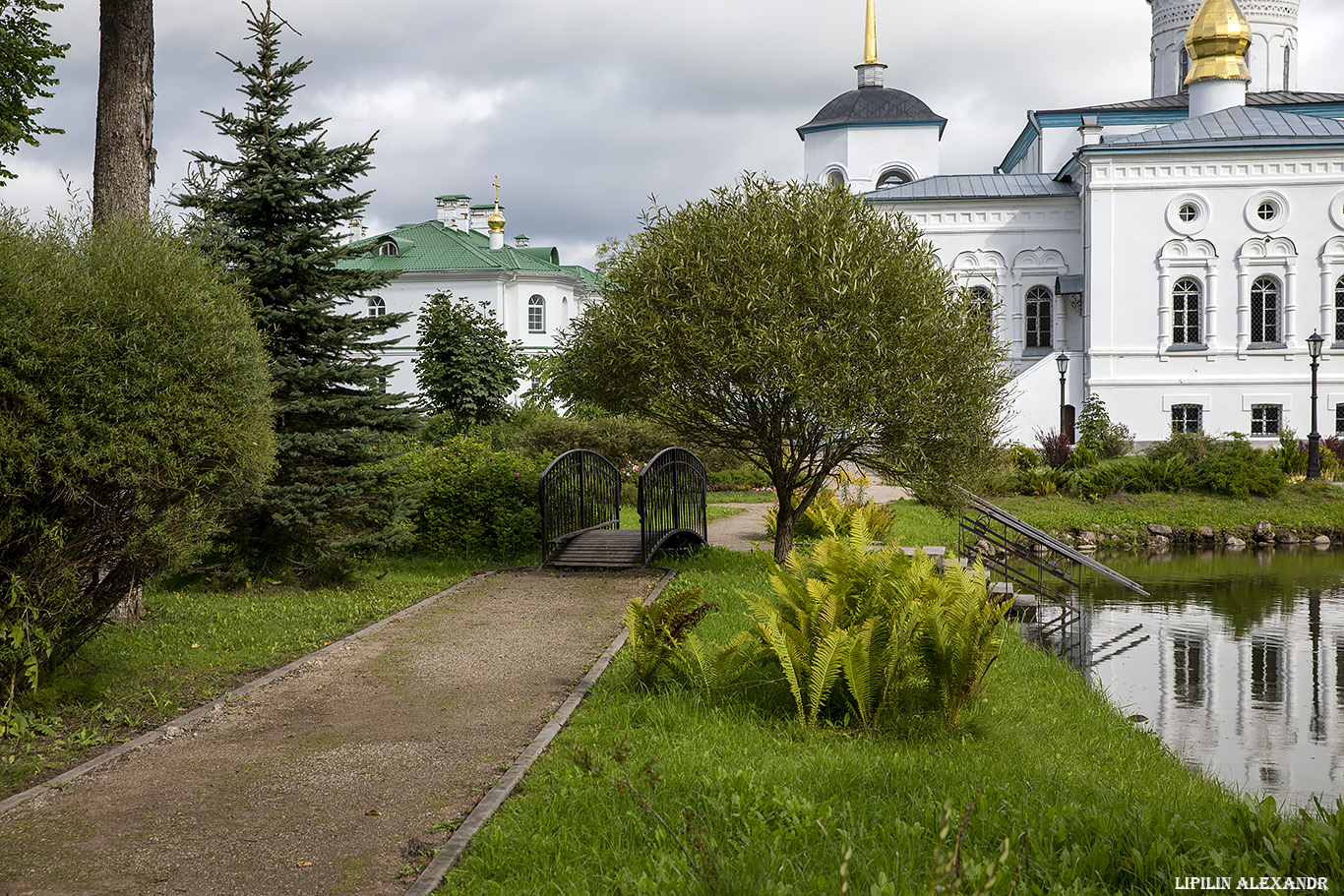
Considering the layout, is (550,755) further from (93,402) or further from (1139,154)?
(1139,154)

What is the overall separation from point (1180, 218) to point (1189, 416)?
6841mm

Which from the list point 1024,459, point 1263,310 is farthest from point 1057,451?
point 1263,310

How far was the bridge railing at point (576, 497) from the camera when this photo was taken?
1358 cm

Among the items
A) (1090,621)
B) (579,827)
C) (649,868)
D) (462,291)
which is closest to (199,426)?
(579,827)

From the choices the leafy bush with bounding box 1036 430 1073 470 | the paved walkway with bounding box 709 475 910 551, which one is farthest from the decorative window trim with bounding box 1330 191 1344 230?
the paved walkway with bounding box 709 475 910 551

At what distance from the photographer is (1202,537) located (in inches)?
829

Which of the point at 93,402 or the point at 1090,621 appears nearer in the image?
the point at 93,402

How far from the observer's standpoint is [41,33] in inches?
648

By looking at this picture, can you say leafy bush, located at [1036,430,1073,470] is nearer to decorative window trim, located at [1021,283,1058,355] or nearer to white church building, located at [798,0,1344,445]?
white church building, located at [798,0,1344,445]

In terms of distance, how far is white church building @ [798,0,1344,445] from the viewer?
3497 centimetres

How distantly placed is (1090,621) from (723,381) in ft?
18.5

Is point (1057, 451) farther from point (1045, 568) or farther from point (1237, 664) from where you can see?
point (1237, 664)

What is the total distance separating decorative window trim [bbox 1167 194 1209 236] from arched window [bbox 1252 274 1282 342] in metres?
2.77

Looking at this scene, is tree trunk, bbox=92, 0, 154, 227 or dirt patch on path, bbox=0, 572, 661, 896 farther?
tree trunk, bbox=92, 0, 154, 227
